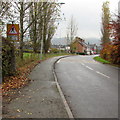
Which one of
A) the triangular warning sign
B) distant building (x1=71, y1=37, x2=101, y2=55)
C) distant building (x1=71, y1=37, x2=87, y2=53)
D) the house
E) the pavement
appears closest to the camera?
the pavement

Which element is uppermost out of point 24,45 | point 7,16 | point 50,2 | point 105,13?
point 105,13

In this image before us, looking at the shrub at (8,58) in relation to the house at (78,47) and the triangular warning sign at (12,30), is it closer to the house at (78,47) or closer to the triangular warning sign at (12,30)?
the triangular warning sign at (12,30)

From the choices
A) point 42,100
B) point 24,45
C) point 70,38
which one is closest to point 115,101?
point 42,100

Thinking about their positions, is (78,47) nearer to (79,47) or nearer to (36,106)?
(79,47)

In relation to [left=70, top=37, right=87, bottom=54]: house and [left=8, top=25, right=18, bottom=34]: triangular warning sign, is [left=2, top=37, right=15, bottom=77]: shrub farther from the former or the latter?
[left=70, top=37, right=87, bottom=54]: house

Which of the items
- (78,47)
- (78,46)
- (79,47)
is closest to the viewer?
(78,47)

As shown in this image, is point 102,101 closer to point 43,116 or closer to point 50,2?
point 43,116

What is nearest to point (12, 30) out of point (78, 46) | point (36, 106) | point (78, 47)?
point (36, 106)

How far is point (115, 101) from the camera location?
5852 mm

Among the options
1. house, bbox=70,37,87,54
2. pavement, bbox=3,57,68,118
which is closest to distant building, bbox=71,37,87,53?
house, bbox=70,37,87,54

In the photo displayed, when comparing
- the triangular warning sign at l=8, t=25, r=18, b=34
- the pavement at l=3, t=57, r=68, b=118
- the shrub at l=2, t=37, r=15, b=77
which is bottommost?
the pavement at l=3, t=57, r=68, b=118

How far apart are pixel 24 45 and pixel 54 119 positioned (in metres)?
12.9

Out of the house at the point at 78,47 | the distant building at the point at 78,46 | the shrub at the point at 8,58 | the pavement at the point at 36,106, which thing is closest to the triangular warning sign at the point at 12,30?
the shrub at the point at 8,58

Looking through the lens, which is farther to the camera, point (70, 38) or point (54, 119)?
point (70, 38)
